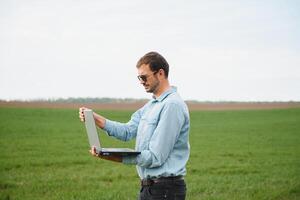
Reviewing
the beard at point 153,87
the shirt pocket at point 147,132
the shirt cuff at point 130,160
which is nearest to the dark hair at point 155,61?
the beard at point 153,87

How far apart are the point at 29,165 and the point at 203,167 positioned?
5.06 m

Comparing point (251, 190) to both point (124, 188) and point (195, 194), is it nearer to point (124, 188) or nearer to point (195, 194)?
point (195, 194)

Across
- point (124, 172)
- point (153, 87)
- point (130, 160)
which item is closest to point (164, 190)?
point (130, 160)

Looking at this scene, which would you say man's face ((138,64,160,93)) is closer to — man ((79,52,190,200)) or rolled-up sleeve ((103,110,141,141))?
man ((79,52,190,200))

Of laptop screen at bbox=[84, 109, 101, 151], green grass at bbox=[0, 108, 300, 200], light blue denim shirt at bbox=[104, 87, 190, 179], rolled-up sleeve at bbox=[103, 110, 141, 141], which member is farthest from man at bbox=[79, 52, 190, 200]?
green grass at bbox=[0, 108, 300, 200]

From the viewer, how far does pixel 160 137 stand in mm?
3531

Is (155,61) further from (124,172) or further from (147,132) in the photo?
(124,172)

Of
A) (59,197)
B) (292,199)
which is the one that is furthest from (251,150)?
(59,197)

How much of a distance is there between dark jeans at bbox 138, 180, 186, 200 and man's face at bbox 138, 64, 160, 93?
70cm

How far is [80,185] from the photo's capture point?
1089 centimetres

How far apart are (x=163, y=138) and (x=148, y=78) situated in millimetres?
479

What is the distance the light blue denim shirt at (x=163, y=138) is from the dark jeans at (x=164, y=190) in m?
0.07

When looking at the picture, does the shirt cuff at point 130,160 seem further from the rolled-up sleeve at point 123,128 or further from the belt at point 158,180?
the rolled-up sleeve at point 123,128

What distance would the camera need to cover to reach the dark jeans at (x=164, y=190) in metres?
3.72
